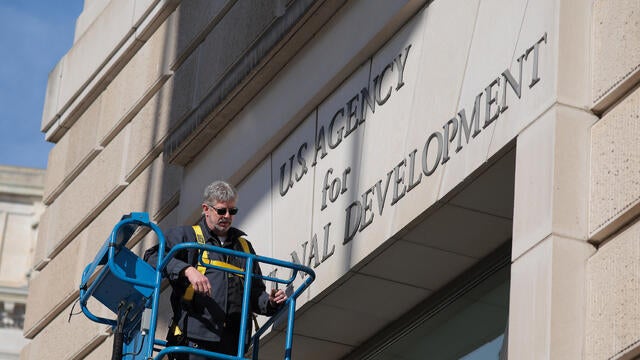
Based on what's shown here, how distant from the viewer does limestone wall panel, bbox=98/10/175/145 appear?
15.9 metres

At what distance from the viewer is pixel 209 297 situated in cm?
968

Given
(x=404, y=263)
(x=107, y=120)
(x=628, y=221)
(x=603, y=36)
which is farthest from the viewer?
(x=107, y=120)

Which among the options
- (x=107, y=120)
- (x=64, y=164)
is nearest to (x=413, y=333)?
(x=107, y=120)

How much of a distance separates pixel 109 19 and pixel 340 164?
261 inches

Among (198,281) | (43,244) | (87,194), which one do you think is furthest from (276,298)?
(43,244)

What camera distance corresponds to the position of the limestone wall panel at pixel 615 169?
27.9ft

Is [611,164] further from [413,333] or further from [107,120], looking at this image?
[107,120]

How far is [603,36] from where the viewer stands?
9.16m

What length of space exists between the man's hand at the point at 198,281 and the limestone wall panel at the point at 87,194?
6.60 m

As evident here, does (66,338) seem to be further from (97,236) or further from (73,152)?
(73,152)

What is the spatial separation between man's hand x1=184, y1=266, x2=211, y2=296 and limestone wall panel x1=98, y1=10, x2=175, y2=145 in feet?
21.1

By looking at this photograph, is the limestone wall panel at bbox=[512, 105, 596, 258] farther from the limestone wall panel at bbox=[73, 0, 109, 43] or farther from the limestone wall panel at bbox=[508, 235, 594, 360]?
the limestone wall panel at bbox=[73, 0, 109, 43]

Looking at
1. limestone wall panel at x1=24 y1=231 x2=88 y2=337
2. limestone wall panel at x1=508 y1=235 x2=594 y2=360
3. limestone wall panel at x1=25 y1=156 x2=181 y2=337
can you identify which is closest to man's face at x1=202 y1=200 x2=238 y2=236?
limestone wall panel at x1=508 y1=235 x2=594 y2=360

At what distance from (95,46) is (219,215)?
8.50 m
